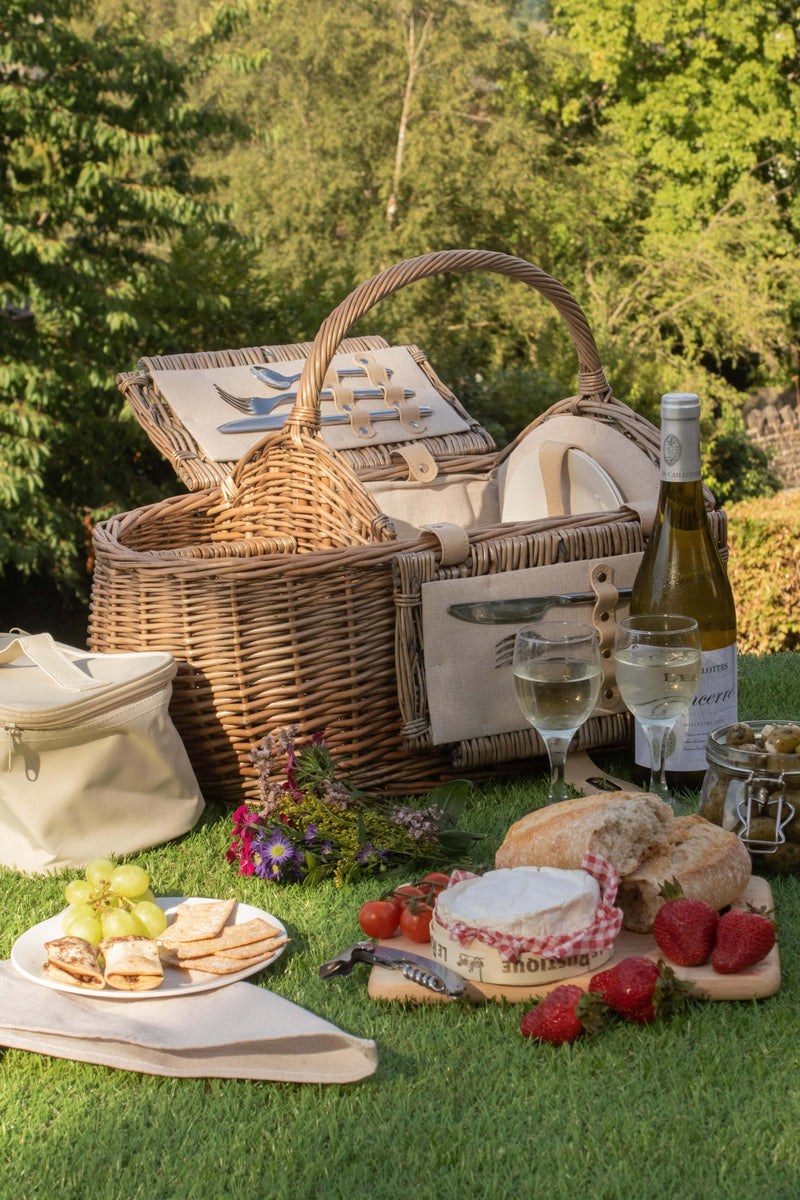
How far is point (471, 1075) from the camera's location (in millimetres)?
1311

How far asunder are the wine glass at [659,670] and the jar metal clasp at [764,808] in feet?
0.55

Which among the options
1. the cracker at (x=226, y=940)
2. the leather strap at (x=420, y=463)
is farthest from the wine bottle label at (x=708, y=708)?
the leather strap at (x=420, y=463)

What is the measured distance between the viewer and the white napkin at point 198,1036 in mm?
1310

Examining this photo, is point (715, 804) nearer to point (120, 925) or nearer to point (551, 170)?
point (120, 925)

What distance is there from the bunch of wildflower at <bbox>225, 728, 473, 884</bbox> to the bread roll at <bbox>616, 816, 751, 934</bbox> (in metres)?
0.36

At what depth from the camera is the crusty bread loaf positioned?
4.91 ft

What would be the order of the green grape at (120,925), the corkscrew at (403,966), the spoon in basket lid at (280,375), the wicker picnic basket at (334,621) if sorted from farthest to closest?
the spoon in basket lid at (280,375) → the wicker picnic basket at (334,621) → the green grape at (120,925) → the corkscrew at (403,966)

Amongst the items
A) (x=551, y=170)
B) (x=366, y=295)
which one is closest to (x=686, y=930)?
(x=366, y=295)

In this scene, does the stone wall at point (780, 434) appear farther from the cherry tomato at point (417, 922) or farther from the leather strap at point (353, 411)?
the cherry tomato at point (417, 922)

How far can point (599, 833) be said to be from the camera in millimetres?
1501

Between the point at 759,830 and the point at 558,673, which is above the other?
the point at 558,673

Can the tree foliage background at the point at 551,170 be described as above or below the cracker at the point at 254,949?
above

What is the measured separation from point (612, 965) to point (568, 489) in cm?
142

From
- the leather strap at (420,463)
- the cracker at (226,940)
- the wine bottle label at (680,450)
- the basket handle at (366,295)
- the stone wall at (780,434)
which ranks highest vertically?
the basket handle at (366,295)
